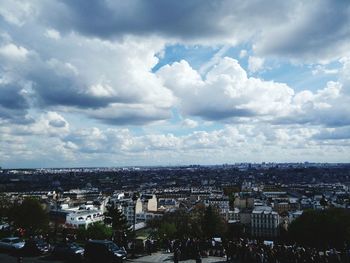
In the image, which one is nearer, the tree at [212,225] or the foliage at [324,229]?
the foliage at [324,229]

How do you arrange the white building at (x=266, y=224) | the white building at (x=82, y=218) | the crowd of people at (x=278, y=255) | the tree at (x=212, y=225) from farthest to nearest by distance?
the white building at (x=266, y=224), the white building at (x=82, y=218), the tree at (x=212, y=225), the crowd of people at (x=278, y=255)

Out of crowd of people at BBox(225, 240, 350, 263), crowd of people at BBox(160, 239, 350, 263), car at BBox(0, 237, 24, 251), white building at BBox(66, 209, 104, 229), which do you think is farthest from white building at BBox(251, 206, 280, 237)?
crowd of people at BBox(225, 240, 350, 263)

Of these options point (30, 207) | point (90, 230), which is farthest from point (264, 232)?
point (30, 207)

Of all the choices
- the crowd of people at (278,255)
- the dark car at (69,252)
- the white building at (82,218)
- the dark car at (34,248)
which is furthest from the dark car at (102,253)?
the white building at (82,218)

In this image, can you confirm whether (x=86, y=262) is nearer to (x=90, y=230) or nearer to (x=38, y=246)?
(x=38, y=246)

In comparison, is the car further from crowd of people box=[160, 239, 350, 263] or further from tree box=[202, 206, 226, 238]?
tree box=[202, 206, 226, 238]

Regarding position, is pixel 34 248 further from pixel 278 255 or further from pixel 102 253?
pixel 278 255

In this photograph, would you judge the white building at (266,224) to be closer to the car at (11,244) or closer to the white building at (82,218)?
the white building at (82,218)
